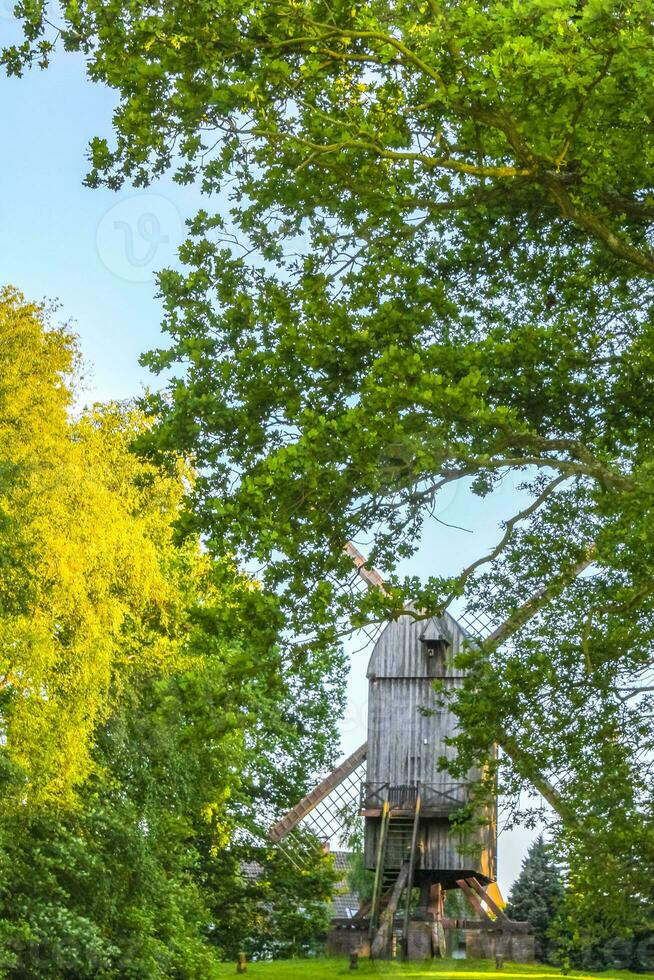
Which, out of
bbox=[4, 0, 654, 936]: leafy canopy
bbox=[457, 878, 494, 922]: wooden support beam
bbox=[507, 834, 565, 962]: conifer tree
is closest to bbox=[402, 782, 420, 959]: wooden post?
bbox=[457, 878, 494, 922]: wooden support beam

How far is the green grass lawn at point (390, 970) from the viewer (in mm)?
24484

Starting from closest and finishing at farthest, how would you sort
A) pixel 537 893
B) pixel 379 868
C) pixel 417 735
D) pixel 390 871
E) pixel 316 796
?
pixel 379 868
pixel 390 871
pixel 417 735
pixel 316 796
pixel 537 893

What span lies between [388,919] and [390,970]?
1.25 metres

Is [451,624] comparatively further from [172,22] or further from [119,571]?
[172,22]

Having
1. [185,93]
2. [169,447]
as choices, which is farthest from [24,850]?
[185,93]

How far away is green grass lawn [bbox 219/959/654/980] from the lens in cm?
2448

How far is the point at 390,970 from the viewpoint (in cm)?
2605

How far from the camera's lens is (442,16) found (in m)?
9.59

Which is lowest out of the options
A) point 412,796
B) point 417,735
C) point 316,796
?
point 412,796

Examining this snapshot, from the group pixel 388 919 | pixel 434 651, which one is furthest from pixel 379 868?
pixel 434 651

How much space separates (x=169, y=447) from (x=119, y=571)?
265 inches

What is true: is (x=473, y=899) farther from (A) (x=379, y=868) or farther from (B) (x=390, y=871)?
(A) (x=379, y=868)

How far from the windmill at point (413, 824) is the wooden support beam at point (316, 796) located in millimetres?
3585

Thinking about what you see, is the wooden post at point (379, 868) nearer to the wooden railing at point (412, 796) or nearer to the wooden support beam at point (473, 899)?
the wooden railing at point (412, 796)
